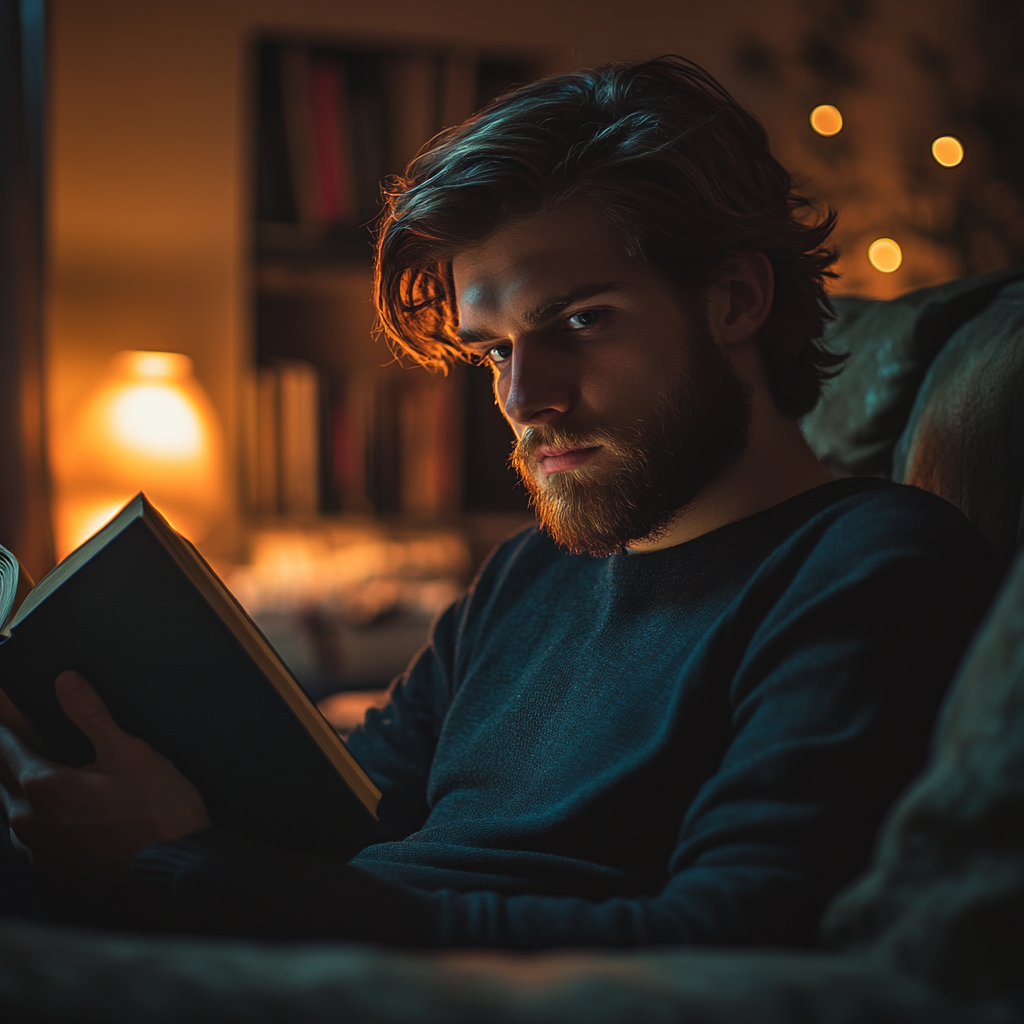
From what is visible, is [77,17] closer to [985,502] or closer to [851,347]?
[851,347]

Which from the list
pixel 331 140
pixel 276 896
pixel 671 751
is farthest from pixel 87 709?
pixel 331 140

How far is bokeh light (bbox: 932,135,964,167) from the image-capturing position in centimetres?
287

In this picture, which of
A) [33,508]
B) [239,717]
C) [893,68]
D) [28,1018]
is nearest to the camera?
[28,1018]

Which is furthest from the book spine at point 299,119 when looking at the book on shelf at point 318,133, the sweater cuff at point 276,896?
the sweater cuff at point 276,896

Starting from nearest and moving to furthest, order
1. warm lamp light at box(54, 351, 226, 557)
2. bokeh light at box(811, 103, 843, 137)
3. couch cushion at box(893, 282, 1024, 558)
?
couch cushion at box(893, 282, 1024, 558)
warm lamp light at box(54, 351, 226, 557)
bokeh light at box(811, 103, 843, 137)

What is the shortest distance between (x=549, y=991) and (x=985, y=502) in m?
0.69

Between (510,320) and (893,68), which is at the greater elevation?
(893,68)

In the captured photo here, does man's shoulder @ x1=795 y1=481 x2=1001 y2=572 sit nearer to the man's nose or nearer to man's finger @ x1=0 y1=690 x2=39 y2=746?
the man's nose

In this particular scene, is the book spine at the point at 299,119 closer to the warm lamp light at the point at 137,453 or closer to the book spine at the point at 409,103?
the book spine at the point at 409,103

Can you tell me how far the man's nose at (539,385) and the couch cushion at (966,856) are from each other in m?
0.54

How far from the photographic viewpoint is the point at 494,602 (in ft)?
3.50

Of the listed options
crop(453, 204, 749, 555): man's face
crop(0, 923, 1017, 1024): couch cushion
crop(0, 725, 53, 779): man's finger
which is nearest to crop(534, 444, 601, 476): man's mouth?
crop(453, 204, 749, 555): man's face

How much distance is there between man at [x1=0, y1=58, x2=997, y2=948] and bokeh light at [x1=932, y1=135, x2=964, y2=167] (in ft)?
7.16

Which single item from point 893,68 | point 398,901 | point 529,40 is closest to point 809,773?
point 398,901
